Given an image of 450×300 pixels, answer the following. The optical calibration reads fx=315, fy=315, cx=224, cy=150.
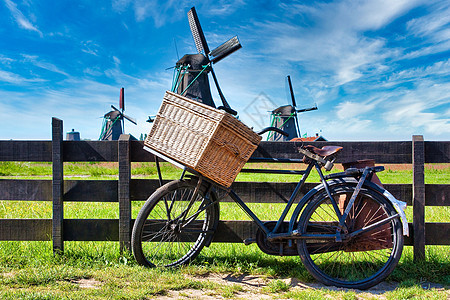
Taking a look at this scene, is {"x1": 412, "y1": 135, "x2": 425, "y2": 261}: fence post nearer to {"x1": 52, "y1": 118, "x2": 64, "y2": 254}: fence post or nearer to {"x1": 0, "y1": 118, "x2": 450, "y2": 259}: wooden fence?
{"x1": 0, "y1": 118, "x2": 450, "y2": 259}: wooden fence

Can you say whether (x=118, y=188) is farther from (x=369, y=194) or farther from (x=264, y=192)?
(x=369, y=194)

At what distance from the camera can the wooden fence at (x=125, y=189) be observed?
11.5 feet

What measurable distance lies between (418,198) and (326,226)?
117 cm

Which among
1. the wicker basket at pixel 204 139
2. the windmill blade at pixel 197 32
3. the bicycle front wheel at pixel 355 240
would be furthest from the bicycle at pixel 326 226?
the windmill blade at pixel 197 32

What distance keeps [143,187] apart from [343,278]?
239 cm

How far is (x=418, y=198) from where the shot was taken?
11.4ft

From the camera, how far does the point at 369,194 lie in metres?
3.08

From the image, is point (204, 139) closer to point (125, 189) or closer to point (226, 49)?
point (125, 189)

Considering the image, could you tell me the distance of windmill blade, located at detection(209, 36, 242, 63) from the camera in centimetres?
2142

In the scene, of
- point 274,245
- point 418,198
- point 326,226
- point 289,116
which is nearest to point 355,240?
point 326,226

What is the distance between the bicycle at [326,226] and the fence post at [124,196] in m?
0.35

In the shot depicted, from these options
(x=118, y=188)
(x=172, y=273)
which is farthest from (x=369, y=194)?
(x=118, y=188)

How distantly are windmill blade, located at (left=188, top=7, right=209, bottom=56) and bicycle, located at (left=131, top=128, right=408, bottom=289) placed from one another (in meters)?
21.7

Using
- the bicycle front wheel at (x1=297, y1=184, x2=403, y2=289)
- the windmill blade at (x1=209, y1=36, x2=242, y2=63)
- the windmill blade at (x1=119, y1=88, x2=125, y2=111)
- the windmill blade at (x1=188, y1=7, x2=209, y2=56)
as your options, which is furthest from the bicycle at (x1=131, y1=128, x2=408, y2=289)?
the windmill blade at (x1=119, y1=88, x2=125, y2=111)
